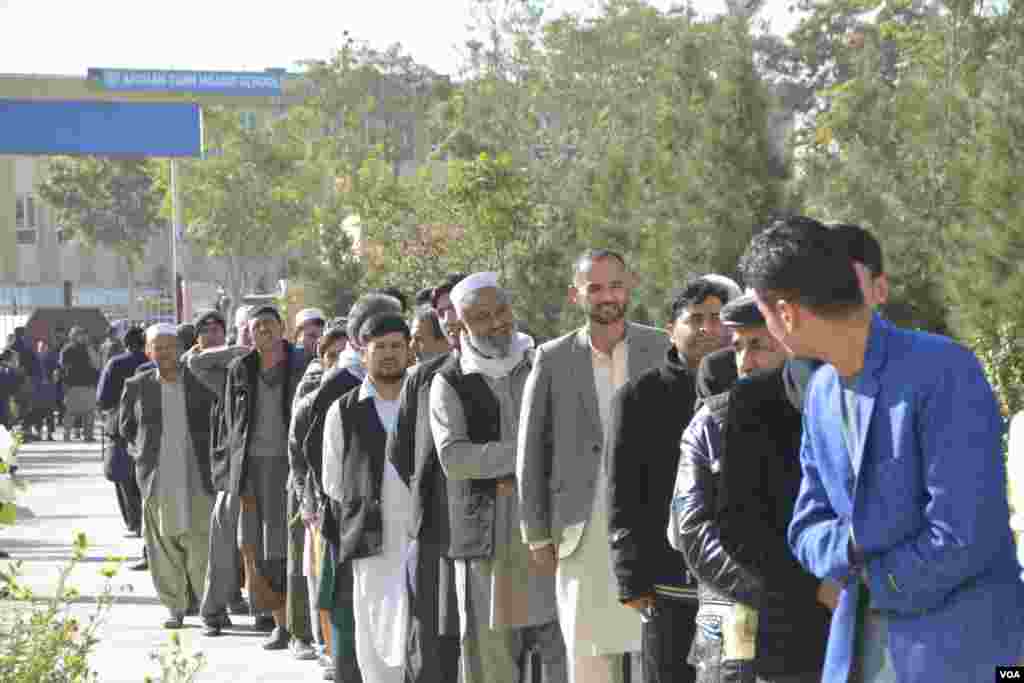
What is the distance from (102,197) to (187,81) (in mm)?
25017

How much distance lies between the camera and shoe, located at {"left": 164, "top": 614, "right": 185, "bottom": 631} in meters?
12.2

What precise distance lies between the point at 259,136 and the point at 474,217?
115 ft

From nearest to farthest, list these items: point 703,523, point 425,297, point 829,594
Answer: point 829,594, point 703,523, point 425,297

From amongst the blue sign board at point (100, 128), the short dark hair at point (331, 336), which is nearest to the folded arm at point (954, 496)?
the short dark hair at point (331, 336)

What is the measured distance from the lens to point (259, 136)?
56844 mm

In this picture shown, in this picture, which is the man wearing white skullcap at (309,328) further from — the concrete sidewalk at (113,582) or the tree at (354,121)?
the tree at (354,121)

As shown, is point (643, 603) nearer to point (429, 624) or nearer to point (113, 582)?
point (429, 624)

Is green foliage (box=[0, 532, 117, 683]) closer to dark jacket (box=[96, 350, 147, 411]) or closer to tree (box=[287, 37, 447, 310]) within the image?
dark jacket (box=[96, 350, 147, 411])

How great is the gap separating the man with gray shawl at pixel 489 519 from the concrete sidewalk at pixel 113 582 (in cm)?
109

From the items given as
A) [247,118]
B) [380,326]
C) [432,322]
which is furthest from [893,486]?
[247,118]

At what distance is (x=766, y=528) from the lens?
4410mm

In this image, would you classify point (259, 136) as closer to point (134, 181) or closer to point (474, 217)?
point (134, 181)

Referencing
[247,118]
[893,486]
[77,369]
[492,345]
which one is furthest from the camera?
[247,118]

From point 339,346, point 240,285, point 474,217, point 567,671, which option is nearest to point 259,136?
point 240,285
